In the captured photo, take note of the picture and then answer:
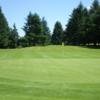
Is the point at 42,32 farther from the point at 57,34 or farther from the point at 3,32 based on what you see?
the point at 57,34

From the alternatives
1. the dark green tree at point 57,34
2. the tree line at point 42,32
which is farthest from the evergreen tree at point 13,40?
the dark green tree at point 57,34

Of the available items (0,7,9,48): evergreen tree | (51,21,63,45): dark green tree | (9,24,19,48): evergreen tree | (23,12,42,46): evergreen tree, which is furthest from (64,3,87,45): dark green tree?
(51,21,63,45): dark green tree

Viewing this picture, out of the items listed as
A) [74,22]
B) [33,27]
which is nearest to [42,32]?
[33,27]

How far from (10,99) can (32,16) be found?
300 feet

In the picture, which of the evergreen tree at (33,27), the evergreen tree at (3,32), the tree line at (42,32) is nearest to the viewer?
the tree line at (42,32)

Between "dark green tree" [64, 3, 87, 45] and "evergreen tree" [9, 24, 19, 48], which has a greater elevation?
"dark green tree" [64, 3, 87, 45]

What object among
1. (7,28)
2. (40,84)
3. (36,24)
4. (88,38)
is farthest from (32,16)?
→ (40,84)

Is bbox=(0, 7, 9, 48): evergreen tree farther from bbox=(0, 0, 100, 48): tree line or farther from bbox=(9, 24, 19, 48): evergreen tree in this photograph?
bbox=(9, 24, 19, 48): evergreen tree

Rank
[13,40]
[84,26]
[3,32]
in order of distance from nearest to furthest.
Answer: [84,26]
[3,32]
[13,40]

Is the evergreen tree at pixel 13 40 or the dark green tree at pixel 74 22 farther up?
the dark green tree at pixel 74 22

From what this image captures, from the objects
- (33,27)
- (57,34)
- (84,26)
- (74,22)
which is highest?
(74,22)

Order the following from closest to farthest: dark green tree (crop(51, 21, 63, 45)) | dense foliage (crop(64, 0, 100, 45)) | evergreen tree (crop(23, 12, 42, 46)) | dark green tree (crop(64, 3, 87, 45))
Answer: dense foliage (crop(64, 0, 100, 45))
dark green tree (crop(64, 3, 87, 45))
evergreen tree (crop(23, 12, 42, 46))
dark green tree (crop(51, 21, 63, 45))

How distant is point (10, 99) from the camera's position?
9.93 metres

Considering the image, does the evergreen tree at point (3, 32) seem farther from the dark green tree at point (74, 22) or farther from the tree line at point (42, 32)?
the dark green tree at point (74, 22)
